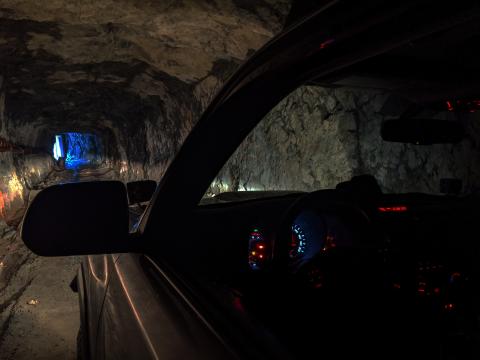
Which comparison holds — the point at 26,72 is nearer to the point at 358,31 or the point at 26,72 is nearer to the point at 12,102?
the point at 12,102

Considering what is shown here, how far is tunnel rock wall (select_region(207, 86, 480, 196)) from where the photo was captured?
4988 mm

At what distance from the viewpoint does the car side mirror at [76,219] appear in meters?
1.38

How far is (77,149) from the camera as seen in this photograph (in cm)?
4047

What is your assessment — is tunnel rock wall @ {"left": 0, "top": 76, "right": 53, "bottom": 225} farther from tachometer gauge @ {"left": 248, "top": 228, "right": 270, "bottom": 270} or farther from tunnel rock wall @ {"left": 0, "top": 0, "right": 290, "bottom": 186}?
tachometer gauge @ {"left": 248, "top": 228, "right": 270, "bottom": 270}

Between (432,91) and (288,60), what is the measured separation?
206 centimetres

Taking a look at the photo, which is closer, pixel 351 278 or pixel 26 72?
pixel 351 278

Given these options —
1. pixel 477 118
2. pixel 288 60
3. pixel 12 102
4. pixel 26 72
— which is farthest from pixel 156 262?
pixel 12 102

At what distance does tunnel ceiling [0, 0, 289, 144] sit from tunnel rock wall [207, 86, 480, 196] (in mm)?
1604

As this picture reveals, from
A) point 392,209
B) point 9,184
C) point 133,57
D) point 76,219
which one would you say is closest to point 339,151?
point 392,209

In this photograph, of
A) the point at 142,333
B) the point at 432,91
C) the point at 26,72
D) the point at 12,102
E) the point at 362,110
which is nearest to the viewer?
the point at 142,333

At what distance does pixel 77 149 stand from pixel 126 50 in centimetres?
3533

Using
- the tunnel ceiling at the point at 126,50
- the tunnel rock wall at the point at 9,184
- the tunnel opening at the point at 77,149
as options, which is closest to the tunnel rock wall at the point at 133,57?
the tunnel ceiling at the point at 126,50

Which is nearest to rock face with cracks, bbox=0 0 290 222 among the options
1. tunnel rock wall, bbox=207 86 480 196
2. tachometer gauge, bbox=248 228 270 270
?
tunnel rock wall, bbox=207 86 480 196

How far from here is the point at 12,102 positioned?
40.9 feet
